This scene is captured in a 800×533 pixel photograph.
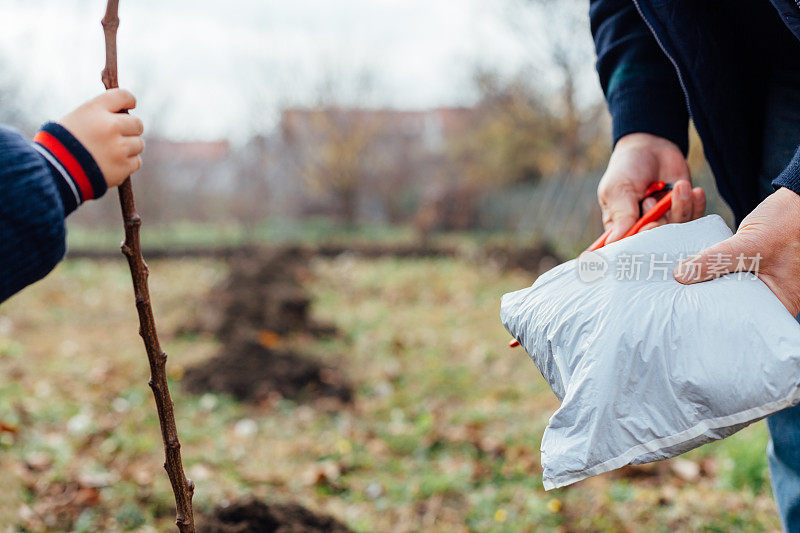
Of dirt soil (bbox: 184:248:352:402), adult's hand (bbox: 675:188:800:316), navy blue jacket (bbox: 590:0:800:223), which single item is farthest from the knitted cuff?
dirt soil (bbox: 184:248:352:402)

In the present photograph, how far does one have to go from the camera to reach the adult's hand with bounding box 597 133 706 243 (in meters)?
1.32

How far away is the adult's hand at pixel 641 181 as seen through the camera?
132 cm

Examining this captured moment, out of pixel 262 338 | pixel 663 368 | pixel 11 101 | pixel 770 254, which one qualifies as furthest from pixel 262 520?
pixel 11 101

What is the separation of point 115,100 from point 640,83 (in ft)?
4.04

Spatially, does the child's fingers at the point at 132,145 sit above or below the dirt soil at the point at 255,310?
above

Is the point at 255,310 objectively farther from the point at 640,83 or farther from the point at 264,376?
the point at 640,83

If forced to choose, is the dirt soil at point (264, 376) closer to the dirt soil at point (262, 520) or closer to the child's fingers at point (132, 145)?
the dirt soil at point (262, 520)

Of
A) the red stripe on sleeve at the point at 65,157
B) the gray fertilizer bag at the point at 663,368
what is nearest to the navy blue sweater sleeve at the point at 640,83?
the gray fertilizer bag at the point at 663,368

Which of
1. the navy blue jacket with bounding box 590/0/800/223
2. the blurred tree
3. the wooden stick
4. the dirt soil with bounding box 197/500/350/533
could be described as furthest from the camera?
the blurred tree

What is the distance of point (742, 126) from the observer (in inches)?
56.2

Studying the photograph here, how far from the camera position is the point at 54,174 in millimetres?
1031

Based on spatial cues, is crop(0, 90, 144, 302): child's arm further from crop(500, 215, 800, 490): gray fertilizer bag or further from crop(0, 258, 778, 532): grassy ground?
crop(0, 258, 778, 532): grassy ground

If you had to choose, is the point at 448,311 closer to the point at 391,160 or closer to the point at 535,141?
the point at 535,141

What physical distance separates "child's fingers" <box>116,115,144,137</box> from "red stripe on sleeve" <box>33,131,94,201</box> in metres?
0.10
